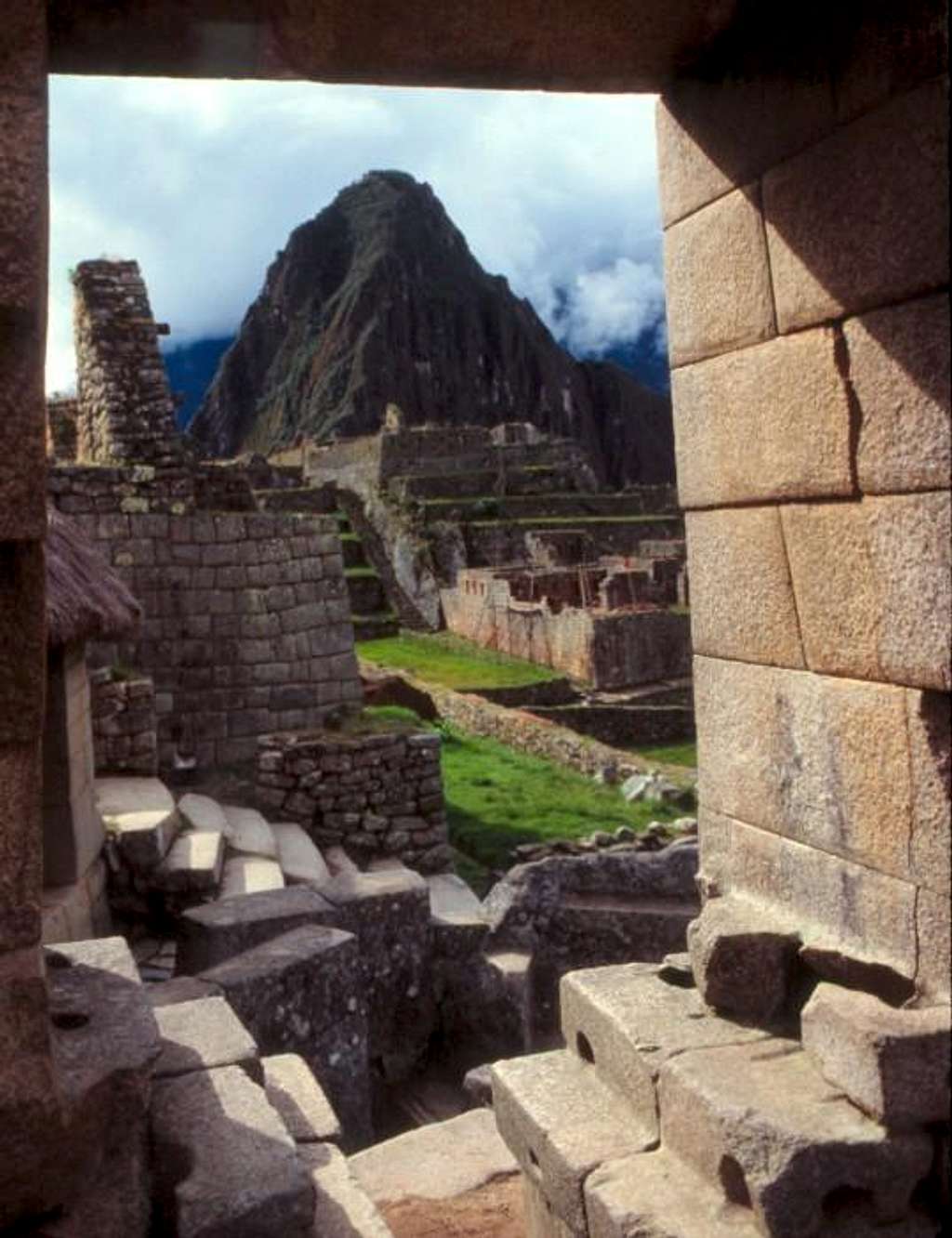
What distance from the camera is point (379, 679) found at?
18172mm

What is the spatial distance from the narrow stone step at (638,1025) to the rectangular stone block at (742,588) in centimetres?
96

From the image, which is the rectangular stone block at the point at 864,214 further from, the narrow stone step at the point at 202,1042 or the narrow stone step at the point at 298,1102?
the narrow stone step at the point at 298,1102

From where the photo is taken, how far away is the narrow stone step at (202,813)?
31.7 ft

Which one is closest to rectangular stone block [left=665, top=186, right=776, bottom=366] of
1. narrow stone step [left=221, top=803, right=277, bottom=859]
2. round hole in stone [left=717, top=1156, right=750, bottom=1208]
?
→ round hole in stone [left=717, top=1156, right=750, bottom=1208]

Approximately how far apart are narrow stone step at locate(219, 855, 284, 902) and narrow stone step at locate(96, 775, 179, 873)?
0.46 metres

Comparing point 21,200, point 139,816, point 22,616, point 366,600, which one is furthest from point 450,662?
point 21,200

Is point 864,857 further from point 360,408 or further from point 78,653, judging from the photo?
point 360,408

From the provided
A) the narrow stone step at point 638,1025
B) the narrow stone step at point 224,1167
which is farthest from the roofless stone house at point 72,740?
the narrow stone step at point 638,1025

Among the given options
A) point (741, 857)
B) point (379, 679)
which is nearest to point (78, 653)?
point (741, 857)

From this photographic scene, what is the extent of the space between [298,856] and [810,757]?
23.1 feet

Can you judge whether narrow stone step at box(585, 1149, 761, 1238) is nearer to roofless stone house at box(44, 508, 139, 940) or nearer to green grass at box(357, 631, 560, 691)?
roofless stone house at box(44, 508, 139, 940)

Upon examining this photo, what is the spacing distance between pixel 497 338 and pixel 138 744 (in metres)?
118

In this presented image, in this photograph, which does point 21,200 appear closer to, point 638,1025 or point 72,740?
point 638,1025

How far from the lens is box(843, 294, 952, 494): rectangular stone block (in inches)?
108
